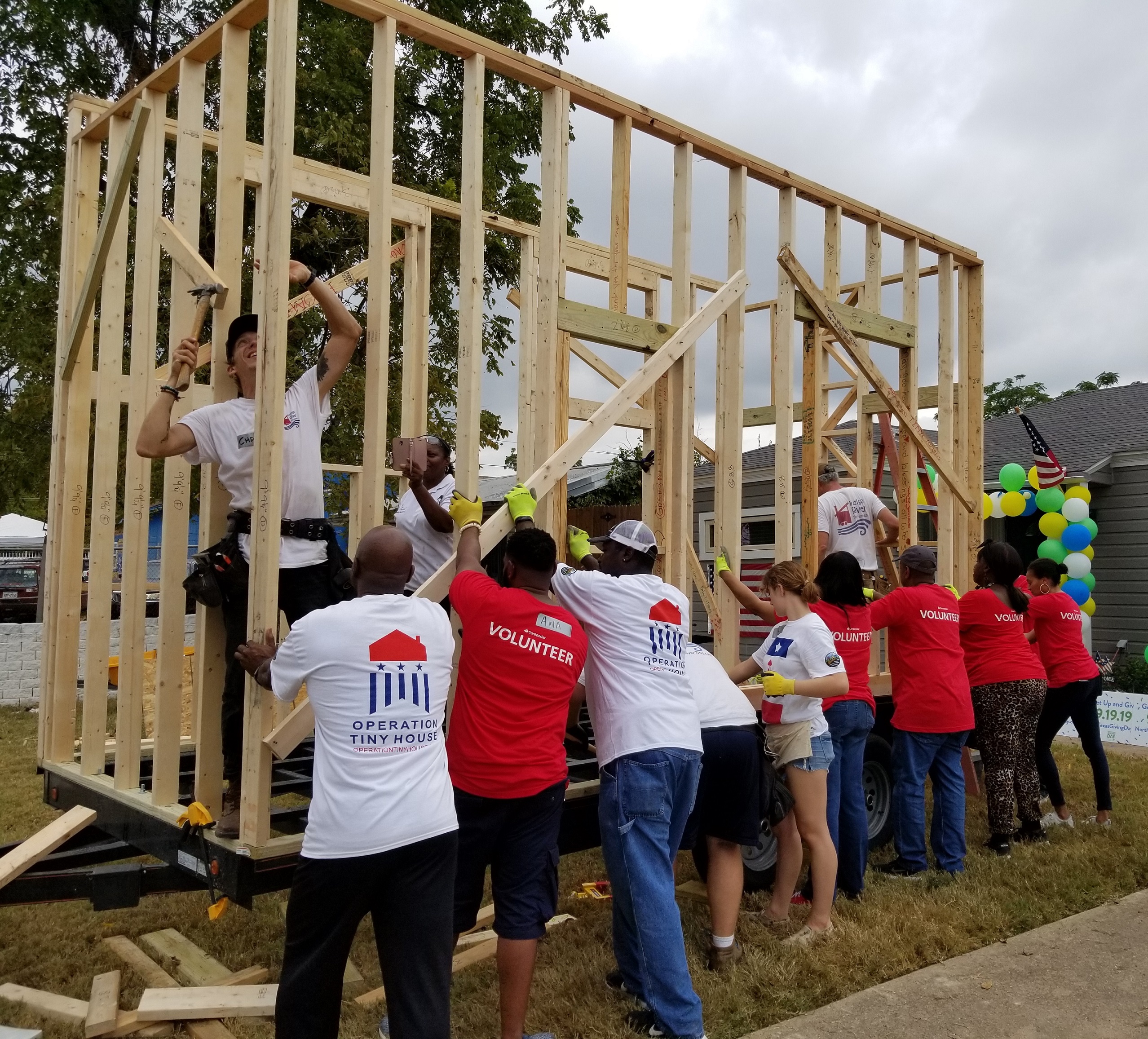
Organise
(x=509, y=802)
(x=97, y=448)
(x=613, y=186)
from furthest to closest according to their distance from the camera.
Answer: (x=613, y=186) → (x=97, y=448) → (x=509, y=802)

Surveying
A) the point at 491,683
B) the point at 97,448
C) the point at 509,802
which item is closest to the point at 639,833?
the point at 509,802

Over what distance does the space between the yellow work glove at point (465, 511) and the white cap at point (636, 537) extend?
1.89 ft

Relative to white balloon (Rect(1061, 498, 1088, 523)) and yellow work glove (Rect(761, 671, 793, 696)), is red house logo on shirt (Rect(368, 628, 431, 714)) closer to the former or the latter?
yellow work glove (Rect(761, 671, 793, 696))

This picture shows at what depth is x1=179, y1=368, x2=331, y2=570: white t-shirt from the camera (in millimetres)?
3594

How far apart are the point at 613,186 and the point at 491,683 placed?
2.79 m

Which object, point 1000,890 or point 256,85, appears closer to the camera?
point 1000,890

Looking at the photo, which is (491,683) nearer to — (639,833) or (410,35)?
(639,833)

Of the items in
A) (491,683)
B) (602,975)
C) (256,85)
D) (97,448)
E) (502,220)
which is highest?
(256,85)

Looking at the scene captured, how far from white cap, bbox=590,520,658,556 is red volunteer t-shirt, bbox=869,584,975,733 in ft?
6.11

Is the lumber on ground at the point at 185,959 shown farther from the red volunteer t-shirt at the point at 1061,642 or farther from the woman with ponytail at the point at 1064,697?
the red volunteer t-shirt at the point at 1061,642

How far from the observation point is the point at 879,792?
19.9ft

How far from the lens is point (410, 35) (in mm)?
3992

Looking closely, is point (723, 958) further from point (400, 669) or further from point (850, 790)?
point (400, 669)

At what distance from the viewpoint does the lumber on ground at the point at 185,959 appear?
406 cm
